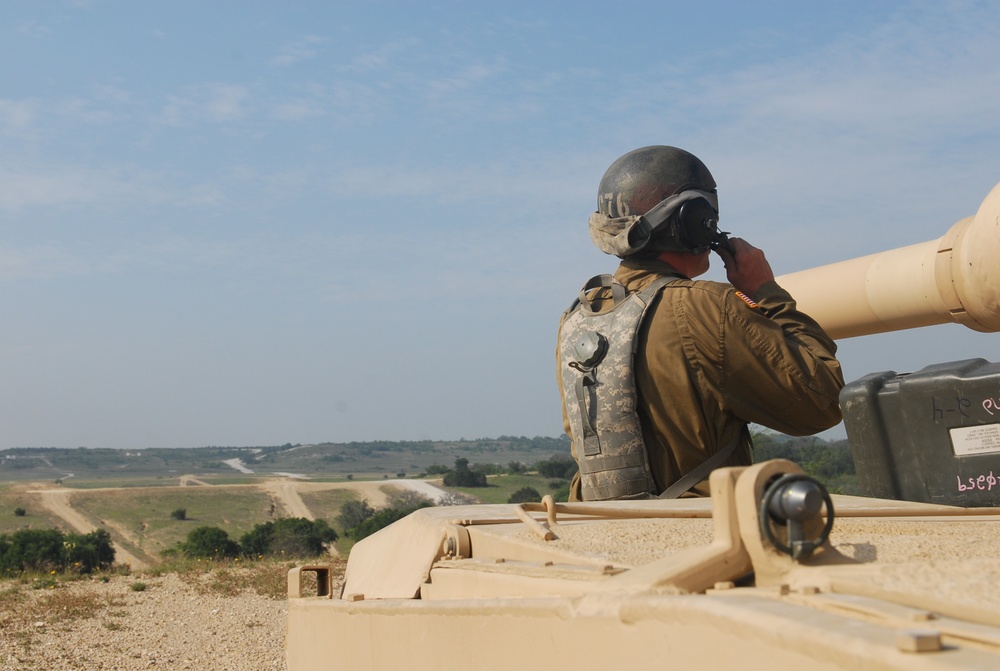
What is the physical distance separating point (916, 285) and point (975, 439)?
2.37 ft

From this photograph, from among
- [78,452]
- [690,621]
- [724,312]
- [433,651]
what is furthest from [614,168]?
[78,452]

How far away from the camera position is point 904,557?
1.78 m

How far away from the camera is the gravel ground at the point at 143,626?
30.7 feet

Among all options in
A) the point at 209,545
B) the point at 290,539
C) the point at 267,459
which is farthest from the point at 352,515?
the point at 267,459

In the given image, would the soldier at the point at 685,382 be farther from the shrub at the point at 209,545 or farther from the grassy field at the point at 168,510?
the grassy field at the point at 168,510

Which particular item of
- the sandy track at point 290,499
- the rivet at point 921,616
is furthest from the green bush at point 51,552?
the sandy track at point 290,499

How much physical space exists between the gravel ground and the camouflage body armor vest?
636cm

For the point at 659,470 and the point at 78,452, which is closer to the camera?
the point at 659,470

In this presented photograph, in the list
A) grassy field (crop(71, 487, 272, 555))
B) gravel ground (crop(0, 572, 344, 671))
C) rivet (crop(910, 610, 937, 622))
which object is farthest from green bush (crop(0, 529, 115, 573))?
grassy field (crop(71, 487, 272, 555))

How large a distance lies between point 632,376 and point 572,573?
153 centimetres

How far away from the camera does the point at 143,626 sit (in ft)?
35.3

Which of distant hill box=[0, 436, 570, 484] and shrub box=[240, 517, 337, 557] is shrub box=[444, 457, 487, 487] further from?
distant hill box=[0, 436, 570, 484]

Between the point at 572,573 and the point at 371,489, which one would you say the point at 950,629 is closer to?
the point at 572,573

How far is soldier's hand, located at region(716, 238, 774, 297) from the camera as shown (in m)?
3.65
